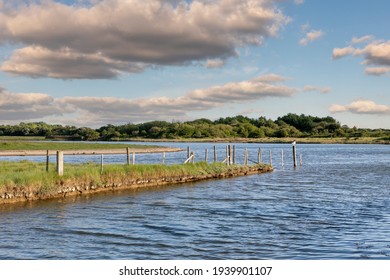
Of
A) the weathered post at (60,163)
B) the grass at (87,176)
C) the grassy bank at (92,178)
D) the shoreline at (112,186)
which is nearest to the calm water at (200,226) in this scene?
the shoreline at (112,186)

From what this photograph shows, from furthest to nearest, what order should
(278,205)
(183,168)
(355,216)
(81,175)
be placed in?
(183,168) < (81,175) < (278,205) < (355,216)

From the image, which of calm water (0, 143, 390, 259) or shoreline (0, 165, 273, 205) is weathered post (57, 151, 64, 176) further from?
calm water (0, 143, 390, 259)

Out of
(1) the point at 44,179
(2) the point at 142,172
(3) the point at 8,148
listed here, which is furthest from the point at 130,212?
(3) the point at 8,148

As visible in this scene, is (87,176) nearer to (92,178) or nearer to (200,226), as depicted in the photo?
(92,178)

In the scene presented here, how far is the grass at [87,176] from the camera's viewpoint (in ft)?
84.1

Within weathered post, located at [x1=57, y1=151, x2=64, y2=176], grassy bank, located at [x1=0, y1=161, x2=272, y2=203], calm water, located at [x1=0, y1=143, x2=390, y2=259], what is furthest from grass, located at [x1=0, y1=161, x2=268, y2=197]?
calm water, located at [x1=0, y1=143, x2=390, y2=259]

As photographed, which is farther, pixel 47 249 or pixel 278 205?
pixel 278 205

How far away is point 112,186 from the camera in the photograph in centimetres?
3147

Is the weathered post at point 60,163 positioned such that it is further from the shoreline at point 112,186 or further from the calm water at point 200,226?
the calm water at point 200,226

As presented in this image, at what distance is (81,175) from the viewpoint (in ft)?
97.0

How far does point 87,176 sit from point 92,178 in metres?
0.35
